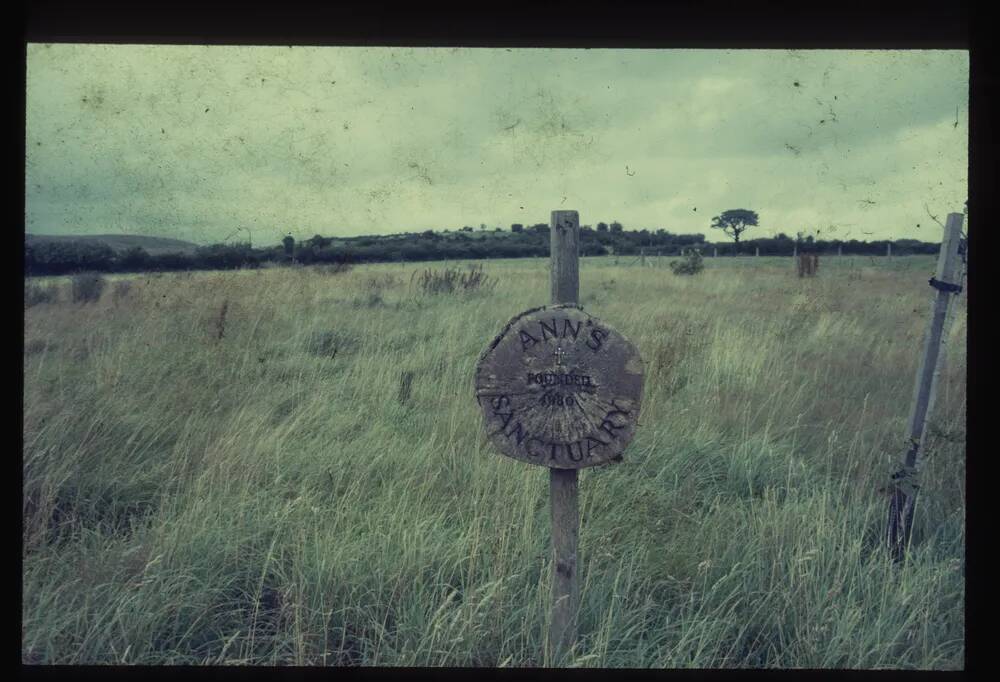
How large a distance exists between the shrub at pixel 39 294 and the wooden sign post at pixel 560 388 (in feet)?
26.9

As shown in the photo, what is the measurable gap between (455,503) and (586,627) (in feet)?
3.21

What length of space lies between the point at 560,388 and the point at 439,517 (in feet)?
3.87

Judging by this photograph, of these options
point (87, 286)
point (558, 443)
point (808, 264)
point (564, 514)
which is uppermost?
point (808, 264)

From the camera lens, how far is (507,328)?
94.6 inches

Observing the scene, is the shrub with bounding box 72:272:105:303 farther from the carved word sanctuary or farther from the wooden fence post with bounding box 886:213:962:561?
the wooden fence post with bounding box 886:213:962:561

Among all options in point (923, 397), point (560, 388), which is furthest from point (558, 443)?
point (923, 397)

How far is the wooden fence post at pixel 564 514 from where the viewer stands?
247 cm

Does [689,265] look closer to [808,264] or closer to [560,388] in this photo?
[808,264]

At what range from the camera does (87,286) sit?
8.73m

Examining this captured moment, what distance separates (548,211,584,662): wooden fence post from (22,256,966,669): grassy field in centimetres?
10

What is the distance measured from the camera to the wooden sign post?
2373mm

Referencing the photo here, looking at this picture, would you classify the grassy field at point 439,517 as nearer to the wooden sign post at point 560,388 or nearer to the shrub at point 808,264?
the wooden sign post at point 560,388

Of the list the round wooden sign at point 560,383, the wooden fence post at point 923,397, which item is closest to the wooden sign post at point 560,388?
the round wooden sign at point 560,383

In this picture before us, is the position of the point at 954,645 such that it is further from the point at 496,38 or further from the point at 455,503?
the point at 496,38
